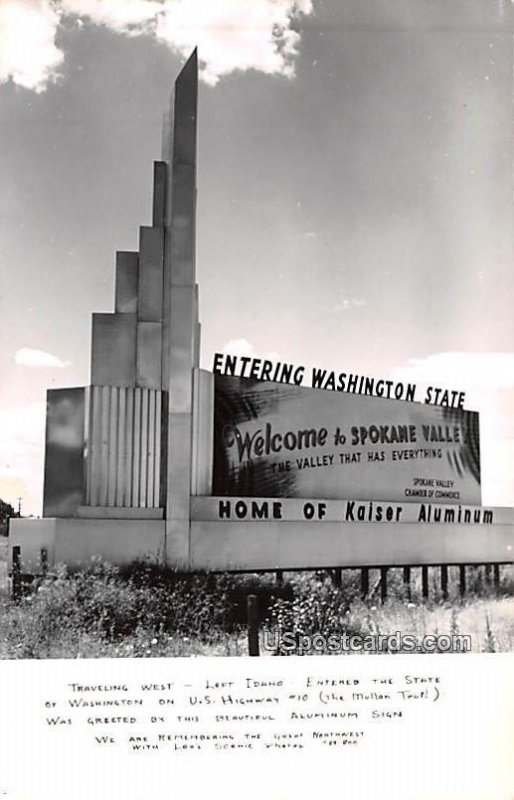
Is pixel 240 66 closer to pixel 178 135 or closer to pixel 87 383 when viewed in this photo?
pixel 178 135

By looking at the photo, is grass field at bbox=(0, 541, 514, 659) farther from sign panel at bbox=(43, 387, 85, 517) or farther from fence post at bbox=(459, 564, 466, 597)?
sign panel at bbox=(43, 387, 85, 517)

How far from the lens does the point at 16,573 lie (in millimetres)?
5668

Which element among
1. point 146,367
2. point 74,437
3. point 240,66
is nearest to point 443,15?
point 240,66

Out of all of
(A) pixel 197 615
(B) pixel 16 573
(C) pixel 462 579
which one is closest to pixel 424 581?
(C) pixel 462 579

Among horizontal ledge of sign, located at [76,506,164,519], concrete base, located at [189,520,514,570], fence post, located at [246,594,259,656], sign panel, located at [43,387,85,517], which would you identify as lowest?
fence post, located at [246,594,259,656]

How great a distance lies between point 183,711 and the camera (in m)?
4.91

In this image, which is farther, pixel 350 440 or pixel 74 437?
pixel 350 440

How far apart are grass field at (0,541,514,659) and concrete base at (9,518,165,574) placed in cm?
8

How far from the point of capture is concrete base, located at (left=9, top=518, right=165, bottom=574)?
568cm

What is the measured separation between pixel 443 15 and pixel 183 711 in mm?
4068

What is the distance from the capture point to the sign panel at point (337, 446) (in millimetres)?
6309

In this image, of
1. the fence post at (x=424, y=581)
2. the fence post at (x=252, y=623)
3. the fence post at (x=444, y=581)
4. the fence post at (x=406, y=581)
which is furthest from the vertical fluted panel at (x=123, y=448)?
the fence post at (x=444, y=581)

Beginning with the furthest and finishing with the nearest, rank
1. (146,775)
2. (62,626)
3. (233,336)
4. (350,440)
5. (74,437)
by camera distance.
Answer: (350,440) < (233,336) < (74,437) < (62,626) < (146,775)

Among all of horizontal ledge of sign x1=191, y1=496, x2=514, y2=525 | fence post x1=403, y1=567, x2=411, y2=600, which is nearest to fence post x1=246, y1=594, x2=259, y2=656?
horizontal ledge of sign x1=191, y1=496, x2=514, y2=525
